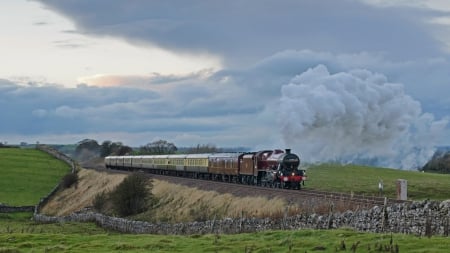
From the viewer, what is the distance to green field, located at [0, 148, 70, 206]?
10188cm

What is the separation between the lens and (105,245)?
105 feet

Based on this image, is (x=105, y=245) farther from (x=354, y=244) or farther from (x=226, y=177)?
(x=226, y=177)

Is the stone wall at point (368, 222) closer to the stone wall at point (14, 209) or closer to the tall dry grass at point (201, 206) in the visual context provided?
the tall dry grass at point (201, 206)

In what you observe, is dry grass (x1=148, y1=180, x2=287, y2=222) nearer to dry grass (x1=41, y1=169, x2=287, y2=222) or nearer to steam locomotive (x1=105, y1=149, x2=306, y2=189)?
dry grass (x1=41, y1=169, x2=287, y2=222)

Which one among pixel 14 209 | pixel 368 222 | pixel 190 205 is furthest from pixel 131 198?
pixel 368 222

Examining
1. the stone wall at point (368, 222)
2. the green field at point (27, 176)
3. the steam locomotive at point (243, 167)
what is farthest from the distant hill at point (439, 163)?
the stone wall at point (368, 222)

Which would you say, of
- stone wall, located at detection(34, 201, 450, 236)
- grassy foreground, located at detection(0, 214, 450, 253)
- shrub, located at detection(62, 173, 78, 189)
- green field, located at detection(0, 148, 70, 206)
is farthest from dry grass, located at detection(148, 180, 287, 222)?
shrub, located at detection(62, 173, 78, 189)

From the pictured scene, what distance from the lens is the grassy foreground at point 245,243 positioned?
24.5m

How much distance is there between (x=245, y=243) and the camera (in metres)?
28.9

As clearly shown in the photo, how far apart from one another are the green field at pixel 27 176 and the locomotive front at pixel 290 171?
47.1m

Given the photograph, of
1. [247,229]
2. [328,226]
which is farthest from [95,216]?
[328,226]

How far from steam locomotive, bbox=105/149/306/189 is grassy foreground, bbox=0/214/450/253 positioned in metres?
25.8

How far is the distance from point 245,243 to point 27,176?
98.6 metres

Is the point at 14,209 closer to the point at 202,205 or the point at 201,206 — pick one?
the point at 202,205
